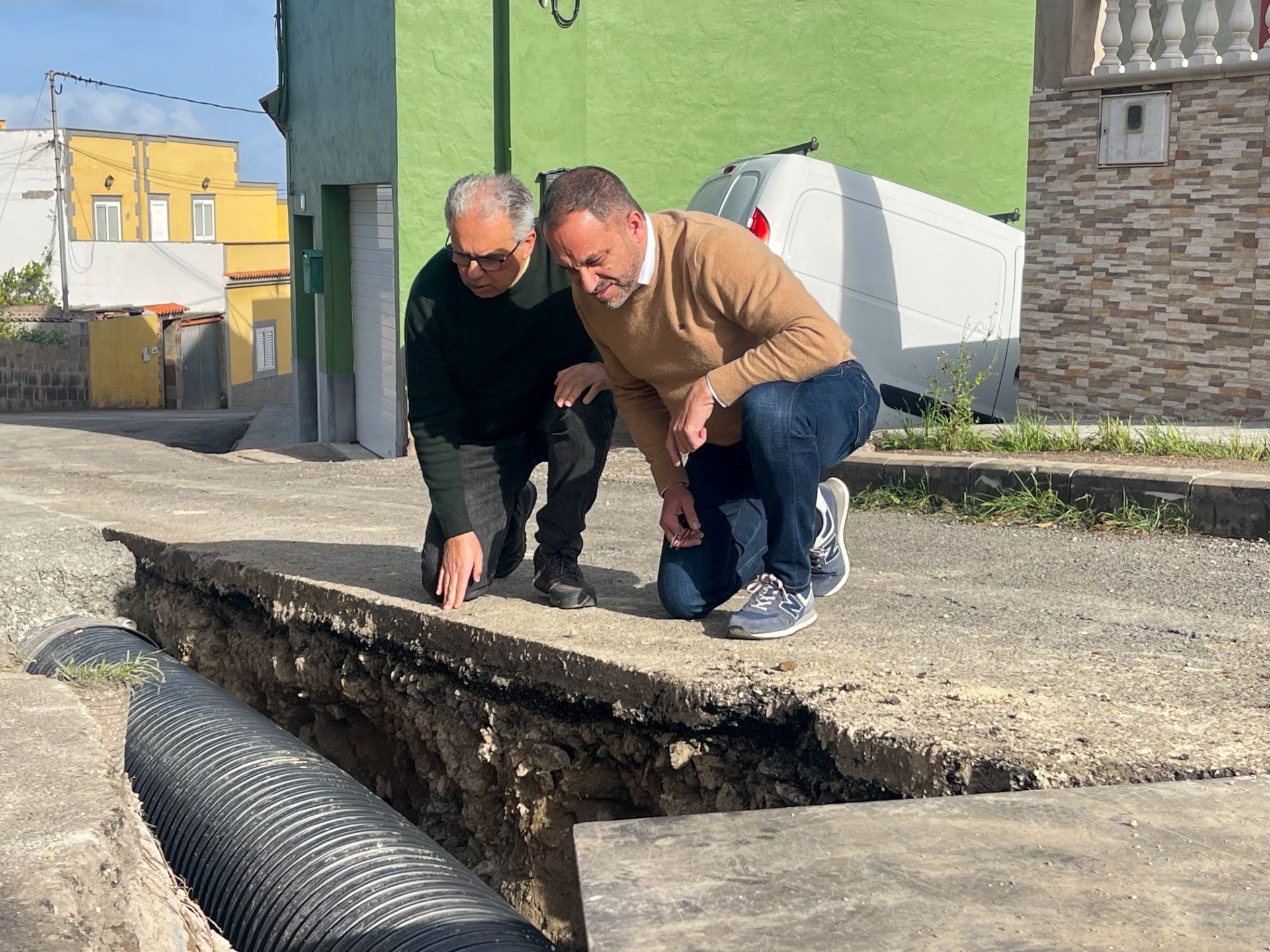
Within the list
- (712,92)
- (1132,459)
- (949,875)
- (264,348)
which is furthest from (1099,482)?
(264,348)

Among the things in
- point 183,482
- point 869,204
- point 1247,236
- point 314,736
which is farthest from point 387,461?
point 1247,236

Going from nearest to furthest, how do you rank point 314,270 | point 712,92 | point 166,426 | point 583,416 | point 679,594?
point 679,594
point 583,416
point 712,92
point 314,270
point 166,426

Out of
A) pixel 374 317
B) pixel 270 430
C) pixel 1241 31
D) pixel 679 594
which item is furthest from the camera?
pixel 270 430

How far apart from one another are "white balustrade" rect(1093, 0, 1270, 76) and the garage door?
19.1 ft

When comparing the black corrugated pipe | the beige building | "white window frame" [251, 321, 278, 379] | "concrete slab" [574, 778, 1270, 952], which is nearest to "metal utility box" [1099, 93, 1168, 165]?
the beige building

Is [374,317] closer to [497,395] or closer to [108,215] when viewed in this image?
[497,395]

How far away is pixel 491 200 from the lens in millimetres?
3496

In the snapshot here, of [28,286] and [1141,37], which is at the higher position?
[1141,37]

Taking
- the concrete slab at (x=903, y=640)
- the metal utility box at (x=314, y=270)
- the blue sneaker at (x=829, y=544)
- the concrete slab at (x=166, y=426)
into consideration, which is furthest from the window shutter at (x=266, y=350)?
the blue sneaker at (x=829, y=544)

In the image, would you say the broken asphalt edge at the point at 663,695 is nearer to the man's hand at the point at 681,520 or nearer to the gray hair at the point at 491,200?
the man's hand at the point at 681,520

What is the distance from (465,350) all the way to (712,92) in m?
8.48

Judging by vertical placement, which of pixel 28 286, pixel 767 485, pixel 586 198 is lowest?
pixel 767 485

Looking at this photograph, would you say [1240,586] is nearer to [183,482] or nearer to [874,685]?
[874,685]

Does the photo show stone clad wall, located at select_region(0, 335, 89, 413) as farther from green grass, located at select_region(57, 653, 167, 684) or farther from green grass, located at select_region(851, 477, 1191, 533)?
green grass, located at select_region(57, 653, 167, 684)
